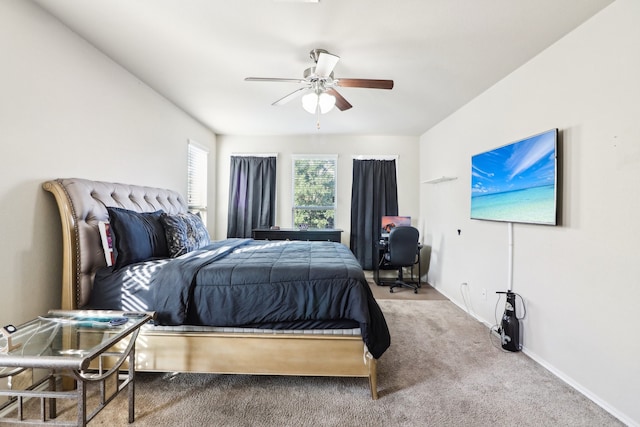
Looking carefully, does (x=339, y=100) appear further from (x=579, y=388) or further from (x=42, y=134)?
(x=579, y=388)

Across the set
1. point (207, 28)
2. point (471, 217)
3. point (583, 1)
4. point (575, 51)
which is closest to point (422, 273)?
point (471, 217)

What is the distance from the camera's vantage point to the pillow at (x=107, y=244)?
2020 millimetres

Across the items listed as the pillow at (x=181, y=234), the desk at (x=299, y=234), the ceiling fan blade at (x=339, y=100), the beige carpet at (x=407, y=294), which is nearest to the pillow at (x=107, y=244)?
the pillow at (x=181, y=234)

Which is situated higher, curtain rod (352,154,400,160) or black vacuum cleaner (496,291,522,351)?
curtain rod (352,154,400,160)

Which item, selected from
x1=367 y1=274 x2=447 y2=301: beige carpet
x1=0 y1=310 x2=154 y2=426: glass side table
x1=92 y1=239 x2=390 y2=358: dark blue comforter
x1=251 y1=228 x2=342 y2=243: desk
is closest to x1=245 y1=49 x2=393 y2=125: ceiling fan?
x1=92 y1=239 x2=390 y2=358: dark blue comforter

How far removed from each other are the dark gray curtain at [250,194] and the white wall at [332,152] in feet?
0.48

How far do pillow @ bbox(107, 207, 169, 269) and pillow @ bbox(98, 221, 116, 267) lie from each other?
4 centimetres

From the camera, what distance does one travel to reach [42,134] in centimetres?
191

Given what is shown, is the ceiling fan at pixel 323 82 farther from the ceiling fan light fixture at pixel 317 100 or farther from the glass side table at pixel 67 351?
the glass side table at pixel 67 351

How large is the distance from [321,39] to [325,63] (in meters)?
Result: 0.20

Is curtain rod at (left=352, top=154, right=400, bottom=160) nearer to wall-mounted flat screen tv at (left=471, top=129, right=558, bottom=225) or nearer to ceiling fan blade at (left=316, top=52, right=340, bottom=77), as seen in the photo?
wall-mounted flat screen tv at (left=471, top=129, right=558, bottom=225)

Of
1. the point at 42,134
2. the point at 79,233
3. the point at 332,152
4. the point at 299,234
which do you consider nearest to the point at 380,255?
the point at 299,234

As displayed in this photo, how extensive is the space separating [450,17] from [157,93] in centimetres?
297

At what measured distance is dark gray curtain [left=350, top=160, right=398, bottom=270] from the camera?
5.03 m
